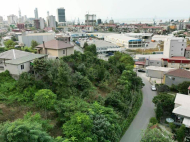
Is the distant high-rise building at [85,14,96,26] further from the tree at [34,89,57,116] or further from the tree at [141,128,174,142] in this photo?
the tree at [141,128,174,142]

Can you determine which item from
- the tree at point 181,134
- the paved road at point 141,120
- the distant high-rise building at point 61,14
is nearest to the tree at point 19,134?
the paved road at point 141,120

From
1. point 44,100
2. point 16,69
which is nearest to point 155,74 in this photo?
point 44,100

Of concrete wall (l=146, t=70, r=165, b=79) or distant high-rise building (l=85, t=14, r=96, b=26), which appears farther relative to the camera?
distant high-rise building (l=85, t=14, r=96, b=26)

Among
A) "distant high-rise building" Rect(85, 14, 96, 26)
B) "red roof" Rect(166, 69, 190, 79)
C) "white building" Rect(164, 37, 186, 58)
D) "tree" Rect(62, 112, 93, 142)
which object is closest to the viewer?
"tree" Rect(62, 112, 93, 142)

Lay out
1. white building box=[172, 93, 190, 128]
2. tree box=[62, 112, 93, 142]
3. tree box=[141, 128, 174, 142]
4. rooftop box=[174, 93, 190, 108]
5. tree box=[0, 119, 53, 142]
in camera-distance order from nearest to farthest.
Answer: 1. tree box=[0, 119, 53, 142]
2. tree box=[141, 128, 174, 142]
3. tree box=[62, 112, 93, 142]
4. white building box=[172, 93, 190, 128]
5. rooftop box=[174, 93, 190, 108]

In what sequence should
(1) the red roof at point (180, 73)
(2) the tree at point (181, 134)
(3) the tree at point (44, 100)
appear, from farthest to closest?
(1) the red roof at point (180, 73) → (2) the tree at point (181, 134) → (3) the tree at point (44, 100)

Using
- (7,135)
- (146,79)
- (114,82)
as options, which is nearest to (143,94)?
(114,82)

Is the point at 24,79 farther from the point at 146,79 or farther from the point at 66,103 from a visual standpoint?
the point at 146,79

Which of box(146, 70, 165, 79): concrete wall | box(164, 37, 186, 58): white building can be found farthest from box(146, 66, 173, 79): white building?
box(164, 37, 186, 58): white building

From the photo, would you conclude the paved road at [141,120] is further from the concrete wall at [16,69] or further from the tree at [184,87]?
the concrete wall at [16,69]
